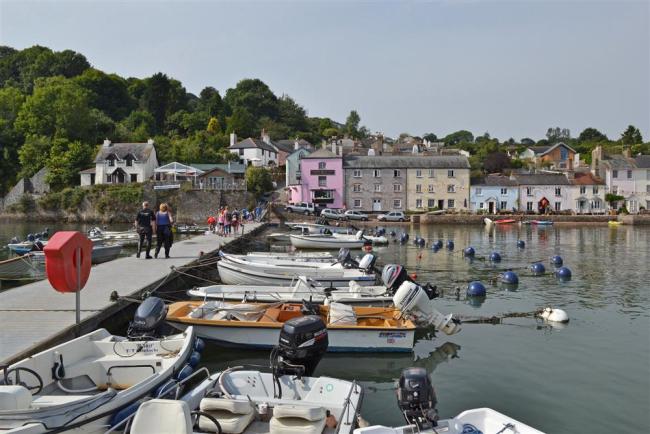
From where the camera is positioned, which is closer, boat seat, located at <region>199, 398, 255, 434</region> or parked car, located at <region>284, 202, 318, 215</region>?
boat seat, located at <region>199, 398, 255, 434</region>

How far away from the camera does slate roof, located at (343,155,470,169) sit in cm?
7125

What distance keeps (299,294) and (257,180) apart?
182 ft

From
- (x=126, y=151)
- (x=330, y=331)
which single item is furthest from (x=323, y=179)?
(x=330, y=331)

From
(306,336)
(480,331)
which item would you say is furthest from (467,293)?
(306,336)

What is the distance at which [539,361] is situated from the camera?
1302cm

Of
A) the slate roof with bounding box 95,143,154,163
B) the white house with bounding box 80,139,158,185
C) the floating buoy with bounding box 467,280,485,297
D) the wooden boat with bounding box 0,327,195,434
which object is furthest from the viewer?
the slate roof with bounding box 95,143,154,163

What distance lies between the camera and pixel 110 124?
91.1 m

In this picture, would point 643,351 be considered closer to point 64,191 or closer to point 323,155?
point 323,155

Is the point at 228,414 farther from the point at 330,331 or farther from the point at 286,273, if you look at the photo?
the point at 286,273

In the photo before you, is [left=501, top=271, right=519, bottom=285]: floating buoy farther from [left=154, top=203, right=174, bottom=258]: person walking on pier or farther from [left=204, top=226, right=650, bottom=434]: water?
[left=154, top=203, right=174, bottom=258]: person walking on pier

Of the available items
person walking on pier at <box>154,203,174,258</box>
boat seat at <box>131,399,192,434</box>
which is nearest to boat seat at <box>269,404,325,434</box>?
boat seat at <box>131,399,192,434</box>

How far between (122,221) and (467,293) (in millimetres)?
53868

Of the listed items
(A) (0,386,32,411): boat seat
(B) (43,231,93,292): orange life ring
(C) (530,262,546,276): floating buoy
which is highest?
(B) (43,231,93,292): orange life ring

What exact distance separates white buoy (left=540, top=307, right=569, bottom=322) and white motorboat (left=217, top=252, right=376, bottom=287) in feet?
18.9
